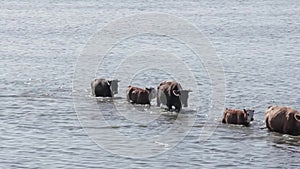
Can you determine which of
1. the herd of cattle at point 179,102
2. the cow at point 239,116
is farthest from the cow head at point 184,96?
the cow at point 239,116

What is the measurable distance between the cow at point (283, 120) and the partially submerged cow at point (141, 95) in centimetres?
539

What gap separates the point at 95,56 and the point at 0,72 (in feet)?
25.0

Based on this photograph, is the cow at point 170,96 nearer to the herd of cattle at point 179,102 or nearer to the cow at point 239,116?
the herd of cattle at point 179,102

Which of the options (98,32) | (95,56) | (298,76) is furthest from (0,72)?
(98,32)

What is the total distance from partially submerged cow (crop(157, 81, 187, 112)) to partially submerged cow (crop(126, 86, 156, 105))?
0.34 meters

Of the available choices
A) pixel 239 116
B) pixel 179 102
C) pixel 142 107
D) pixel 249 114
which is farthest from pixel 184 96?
pixel 249 114

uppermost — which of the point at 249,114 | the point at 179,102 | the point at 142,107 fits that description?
the point at 179,102

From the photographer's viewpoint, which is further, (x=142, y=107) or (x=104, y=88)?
(x=104, y=88)

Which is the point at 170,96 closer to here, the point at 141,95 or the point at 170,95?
the point at 170,95

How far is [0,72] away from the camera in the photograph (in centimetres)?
3934

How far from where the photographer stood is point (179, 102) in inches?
1155

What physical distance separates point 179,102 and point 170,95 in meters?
0.44

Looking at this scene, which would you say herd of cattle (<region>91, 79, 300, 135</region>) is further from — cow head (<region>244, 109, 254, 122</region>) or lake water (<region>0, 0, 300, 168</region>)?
lake water (<region>0, 0, 300, 168</region>)

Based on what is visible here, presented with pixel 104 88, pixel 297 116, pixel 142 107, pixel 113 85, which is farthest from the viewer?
pixel 113 85
